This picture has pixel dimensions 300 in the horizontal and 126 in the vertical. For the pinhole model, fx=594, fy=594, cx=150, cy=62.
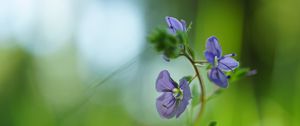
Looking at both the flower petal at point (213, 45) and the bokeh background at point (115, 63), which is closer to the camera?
the flower petal at point (213, 45)

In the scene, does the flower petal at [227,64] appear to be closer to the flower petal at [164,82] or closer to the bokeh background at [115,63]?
the flower petal at [164,82]

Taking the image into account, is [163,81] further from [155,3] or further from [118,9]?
[155,3]

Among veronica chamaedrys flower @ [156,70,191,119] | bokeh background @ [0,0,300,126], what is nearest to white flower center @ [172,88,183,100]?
veronica chamaedrys flower @ [156,70,191,119]

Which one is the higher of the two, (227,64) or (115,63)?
(227,64)

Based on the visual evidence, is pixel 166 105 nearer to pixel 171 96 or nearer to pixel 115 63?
pixel 171 96

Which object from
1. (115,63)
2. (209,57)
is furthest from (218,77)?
(115,63)

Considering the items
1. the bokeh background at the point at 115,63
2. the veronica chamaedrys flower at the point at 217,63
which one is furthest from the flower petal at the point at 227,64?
the bokeh background at the point at 115,63

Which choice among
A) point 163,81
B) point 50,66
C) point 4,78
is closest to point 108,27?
point 50,66
